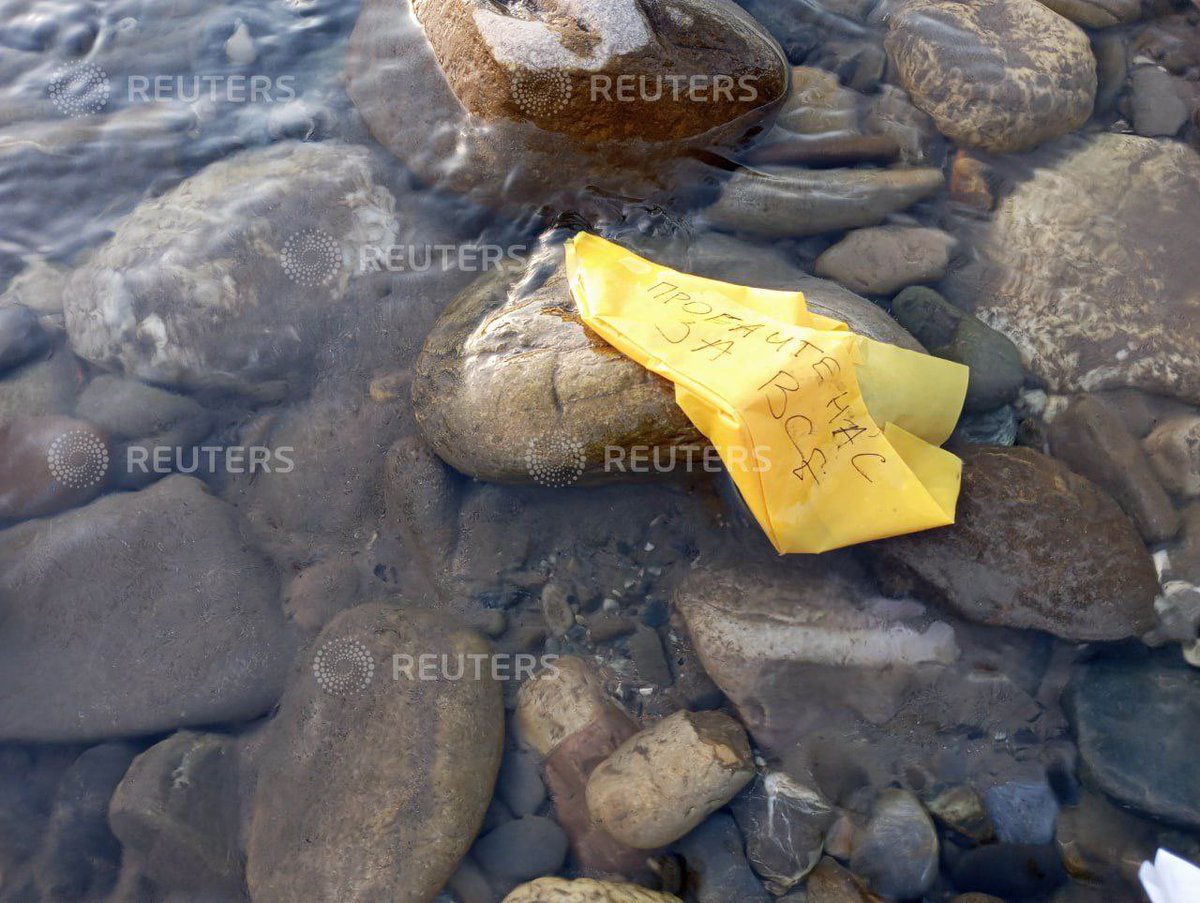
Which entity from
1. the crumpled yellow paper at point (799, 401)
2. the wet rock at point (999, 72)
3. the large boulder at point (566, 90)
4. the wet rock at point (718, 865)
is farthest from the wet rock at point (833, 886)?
the wet rock at point (999, 72)

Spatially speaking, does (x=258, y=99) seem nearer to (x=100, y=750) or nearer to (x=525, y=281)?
(x=525, y=281)

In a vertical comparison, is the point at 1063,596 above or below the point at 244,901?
above

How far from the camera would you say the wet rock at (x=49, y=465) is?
362 cm

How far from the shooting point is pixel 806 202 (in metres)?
3.84

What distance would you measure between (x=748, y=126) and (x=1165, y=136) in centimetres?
227

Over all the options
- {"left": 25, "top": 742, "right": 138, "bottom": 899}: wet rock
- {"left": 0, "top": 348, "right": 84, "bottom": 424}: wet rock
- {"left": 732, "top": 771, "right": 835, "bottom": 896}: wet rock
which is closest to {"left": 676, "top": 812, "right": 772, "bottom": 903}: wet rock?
{"left": 732, "top": 771, "right": 835, "bottom": 896}: wet rock

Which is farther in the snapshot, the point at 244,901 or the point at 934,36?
the point at 934,36

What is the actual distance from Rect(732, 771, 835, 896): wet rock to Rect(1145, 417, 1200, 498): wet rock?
81.2 inches

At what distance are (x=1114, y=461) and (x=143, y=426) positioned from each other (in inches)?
177

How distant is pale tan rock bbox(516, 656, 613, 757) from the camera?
126 inches

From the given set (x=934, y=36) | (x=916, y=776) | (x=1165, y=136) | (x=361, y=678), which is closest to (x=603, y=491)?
(x=361, y=678)

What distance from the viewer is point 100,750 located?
3.29 m

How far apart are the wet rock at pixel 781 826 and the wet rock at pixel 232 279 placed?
9.56ft

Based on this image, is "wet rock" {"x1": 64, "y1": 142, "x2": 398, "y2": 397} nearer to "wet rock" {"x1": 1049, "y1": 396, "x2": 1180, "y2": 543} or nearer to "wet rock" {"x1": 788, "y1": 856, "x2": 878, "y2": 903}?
"wet rock" {"x1": 788, "y1": 856, "x2": 878, "y2": 903}
